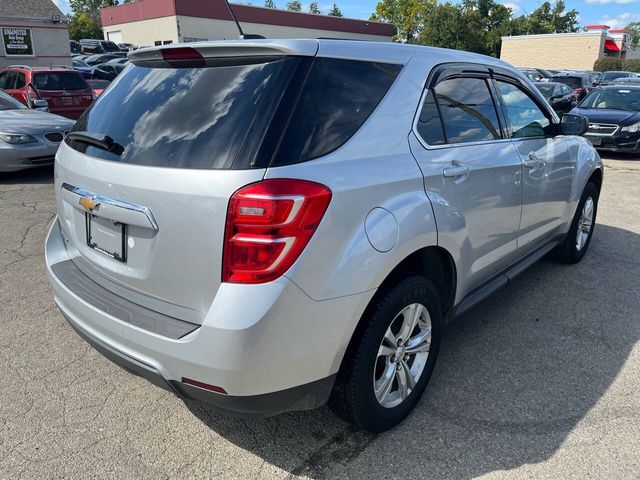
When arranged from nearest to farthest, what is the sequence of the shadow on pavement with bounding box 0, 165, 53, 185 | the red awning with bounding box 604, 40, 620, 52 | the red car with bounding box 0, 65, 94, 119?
the shadow on pavement with bounding box 0, 165, 53, 185
the red car with bounding box 0, 65, 94, 119
the red awning with bounding box 604, 40, 620, 52

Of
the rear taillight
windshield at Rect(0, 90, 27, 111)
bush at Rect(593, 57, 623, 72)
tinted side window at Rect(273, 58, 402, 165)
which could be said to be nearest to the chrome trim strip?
the rear taillight

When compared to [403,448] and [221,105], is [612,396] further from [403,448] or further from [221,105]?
[221,105]

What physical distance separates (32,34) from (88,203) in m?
25.4

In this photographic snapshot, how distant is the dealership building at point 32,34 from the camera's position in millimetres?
22531

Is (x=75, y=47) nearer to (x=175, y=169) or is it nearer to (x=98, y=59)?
(x=98, y=59)

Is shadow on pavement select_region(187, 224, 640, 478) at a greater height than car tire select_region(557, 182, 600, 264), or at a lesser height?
lesser

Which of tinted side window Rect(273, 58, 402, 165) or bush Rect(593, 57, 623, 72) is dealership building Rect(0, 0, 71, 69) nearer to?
tinted side window Rect(273, 58, 402, 165)

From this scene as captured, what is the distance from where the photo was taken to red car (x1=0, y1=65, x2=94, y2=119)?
12180 mm

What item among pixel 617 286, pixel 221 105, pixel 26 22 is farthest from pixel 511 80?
pixel 26 22

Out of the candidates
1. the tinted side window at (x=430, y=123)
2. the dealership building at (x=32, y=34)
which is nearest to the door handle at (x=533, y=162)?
the tinted side window at (x=430, y=123)

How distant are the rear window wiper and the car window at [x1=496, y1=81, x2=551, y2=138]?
2.46m

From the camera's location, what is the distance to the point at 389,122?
2.47m

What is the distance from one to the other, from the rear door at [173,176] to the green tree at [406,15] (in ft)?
206

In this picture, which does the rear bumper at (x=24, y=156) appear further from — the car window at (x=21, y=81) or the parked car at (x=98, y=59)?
the parked car at (x=98, y=59)
